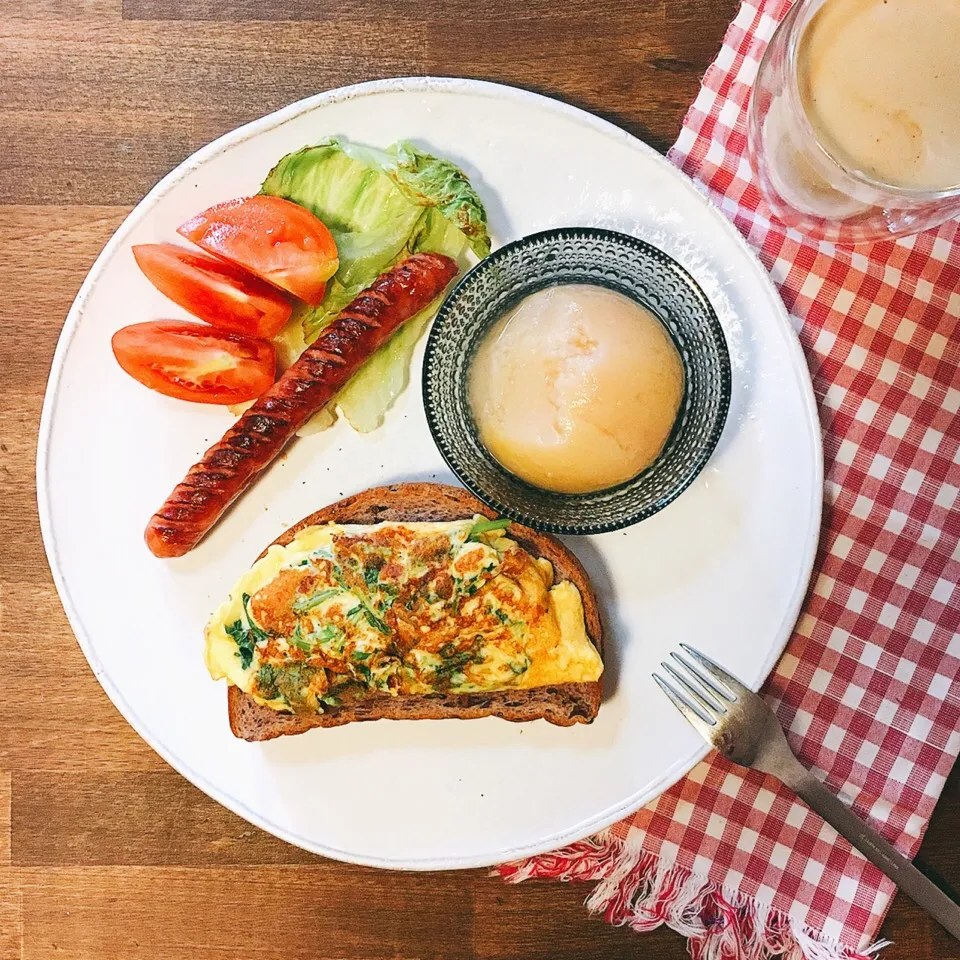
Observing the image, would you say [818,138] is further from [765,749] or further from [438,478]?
[765,749]

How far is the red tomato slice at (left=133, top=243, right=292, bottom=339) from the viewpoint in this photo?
2.54 m

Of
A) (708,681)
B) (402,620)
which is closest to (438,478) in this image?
(402,620)

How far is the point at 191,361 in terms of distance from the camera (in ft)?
8.36

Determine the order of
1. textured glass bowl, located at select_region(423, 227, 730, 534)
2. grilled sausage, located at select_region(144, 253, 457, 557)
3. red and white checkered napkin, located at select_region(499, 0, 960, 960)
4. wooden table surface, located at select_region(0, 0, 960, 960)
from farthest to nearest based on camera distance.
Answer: wooden table surface, located at select_region(0, 0, 960, 960) → red and white checkered napkin, located at select_region(499, 0, 960, 960) → grilled sausage, located at select_region(144, 253, 457, 557) → textured glass bowl, located at select_region(423, 227, 730, 534)

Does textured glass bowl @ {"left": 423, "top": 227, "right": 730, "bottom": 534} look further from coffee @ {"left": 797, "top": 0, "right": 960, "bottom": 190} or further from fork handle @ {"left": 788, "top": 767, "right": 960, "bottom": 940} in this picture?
fork handle @ {"left": 788, "top": 767, "right": 960, "bottom": 940}

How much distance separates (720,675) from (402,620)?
85cm

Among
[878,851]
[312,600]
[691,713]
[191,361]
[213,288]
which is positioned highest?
[213,288]

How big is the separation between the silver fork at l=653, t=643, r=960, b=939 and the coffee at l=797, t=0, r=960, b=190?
130 centimetres

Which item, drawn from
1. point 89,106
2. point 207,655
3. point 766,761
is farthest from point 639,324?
point 89,106

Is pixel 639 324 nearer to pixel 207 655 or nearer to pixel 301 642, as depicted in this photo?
pixel 301 642

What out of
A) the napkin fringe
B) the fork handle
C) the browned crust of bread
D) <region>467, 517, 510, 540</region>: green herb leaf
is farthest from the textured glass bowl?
the napkin fringe

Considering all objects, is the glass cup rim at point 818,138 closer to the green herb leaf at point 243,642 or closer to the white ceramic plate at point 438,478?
the white ceramic plate at point 438,478

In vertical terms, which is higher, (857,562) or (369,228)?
(369,228)

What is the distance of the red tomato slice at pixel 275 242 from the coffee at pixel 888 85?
Result: 49.1 inches
